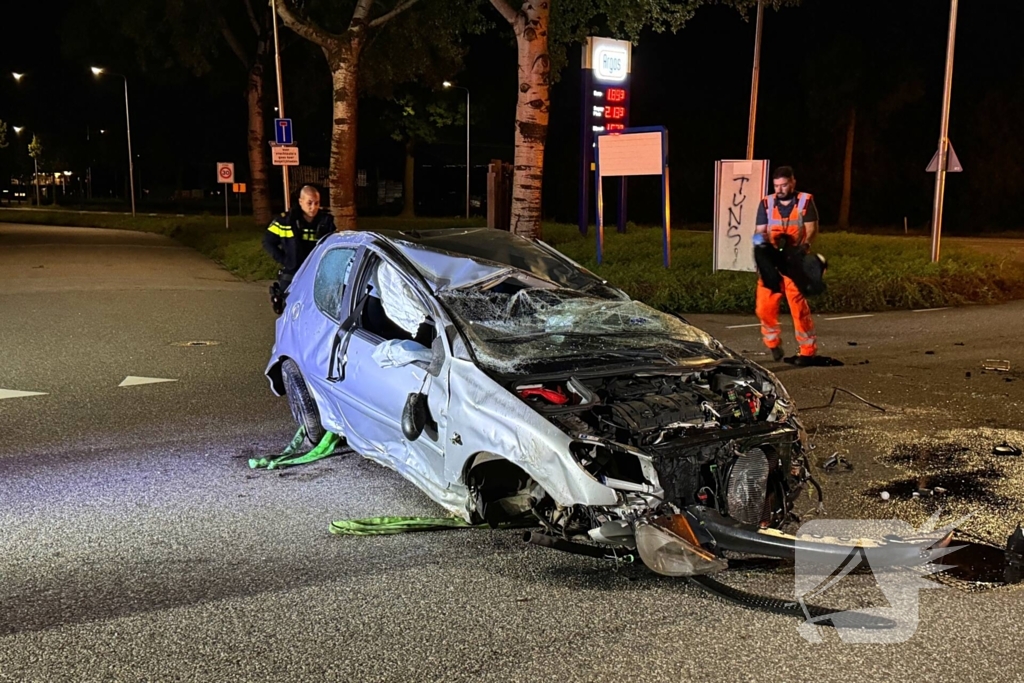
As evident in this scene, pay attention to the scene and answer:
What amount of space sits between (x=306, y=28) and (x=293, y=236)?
42.0ft

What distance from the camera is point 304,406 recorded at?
6.58 meters

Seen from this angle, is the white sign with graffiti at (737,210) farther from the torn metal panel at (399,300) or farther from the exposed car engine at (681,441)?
the exposed car engine at (681,441)

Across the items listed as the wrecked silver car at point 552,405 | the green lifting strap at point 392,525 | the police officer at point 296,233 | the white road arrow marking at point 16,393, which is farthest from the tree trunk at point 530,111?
the green lifting strap at point 392,525

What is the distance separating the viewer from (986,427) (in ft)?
24.0

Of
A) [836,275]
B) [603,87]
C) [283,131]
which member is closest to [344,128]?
[283,131]

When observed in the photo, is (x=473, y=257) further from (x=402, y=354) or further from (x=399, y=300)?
(x=402, y=354)

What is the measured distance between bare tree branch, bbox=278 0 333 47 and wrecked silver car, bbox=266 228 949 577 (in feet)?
49.4

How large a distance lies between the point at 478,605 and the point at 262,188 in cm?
3042

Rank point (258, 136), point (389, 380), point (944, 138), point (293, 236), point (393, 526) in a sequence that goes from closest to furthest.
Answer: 1. point (393, 526)
2. point (389, 380)
3. point (293, 236)
4. point (944, 138)
5. point (258, 136)

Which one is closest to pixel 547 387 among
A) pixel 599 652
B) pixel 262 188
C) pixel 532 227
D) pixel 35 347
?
pixel 599 652

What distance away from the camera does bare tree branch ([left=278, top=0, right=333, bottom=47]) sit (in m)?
20.1

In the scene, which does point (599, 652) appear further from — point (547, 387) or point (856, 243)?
point (856, 243)

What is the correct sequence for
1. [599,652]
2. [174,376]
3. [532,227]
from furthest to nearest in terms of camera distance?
[532,227]
[174,376]
[599,652]

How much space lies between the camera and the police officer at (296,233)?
9.03 m
